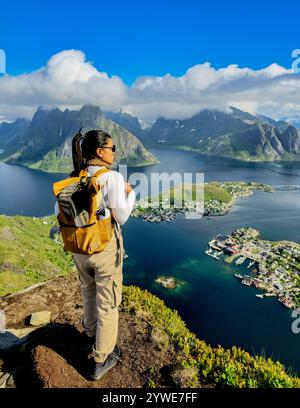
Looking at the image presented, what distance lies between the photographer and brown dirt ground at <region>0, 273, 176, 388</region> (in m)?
5.08

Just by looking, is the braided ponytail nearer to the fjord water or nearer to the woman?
the woman

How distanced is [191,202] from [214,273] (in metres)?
66.5

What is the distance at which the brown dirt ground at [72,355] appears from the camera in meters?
5.08

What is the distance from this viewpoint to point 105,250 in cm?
439

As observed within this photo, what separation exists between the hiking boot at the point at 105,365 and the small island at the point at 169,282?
49.8 meters

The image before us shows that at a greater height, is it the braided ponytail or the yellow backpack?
the braided ponytail

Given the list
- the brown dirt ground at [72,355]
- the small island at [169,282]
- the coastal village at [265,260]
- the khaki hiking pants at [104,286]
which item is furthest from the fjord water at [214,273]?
the khaki hiking pants at [104,286]

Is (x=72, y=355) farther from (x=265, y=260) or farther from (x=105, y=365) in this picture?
(x=265, y=260)

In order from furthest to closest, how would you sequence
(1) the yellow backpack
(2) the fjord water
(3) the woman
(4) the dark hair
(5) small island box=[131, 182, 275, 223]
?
(5) small island box=[131, 182, 275, 223], (2) the fjord water, (4) the dark hair, (3) the woman, (1) the yellow backpack

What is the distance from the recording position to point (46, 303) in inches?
323

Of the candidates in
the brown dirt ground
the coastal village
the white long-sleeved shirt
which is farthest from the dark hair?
the coastal village

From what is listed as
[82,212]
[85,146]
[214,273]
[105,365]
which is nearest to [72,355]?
[105,365]

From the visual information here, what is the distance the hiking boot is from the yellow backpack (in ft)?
7.50
